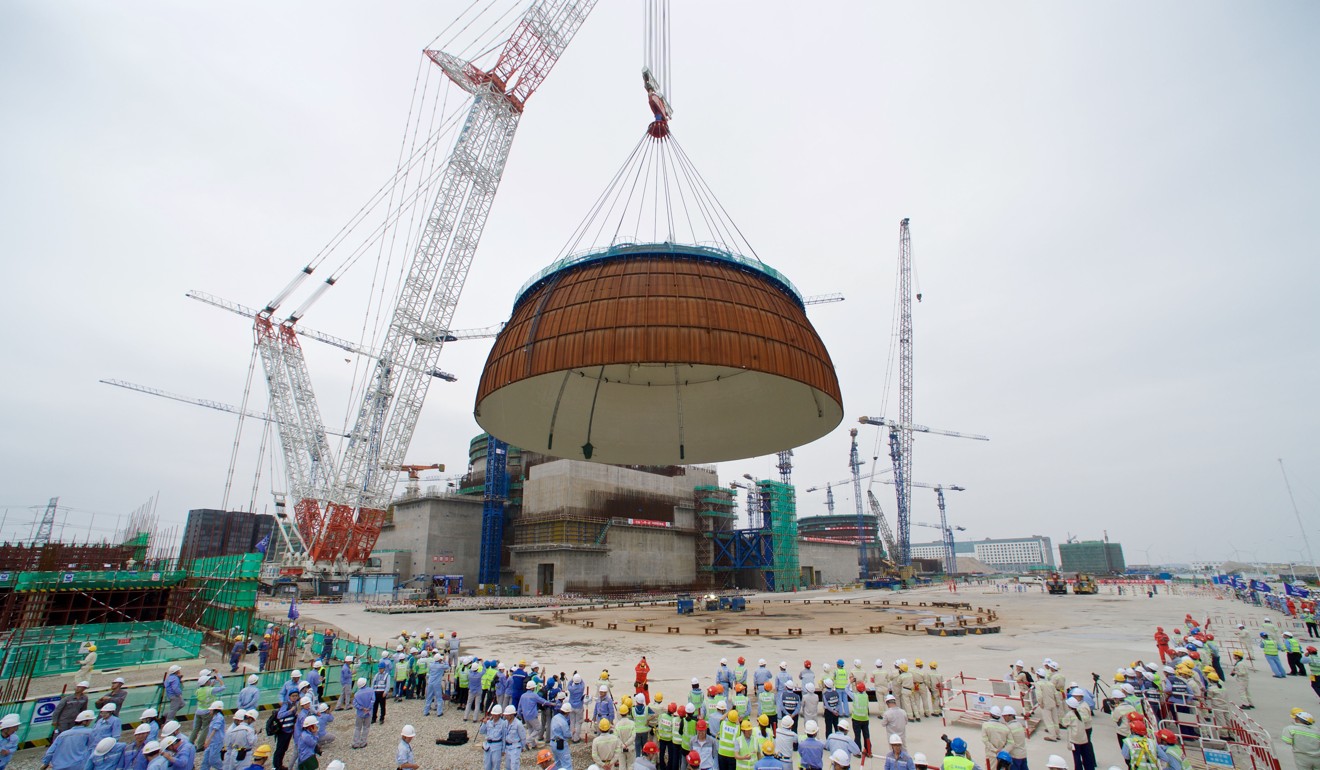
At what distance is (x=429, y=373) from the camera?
67875 mm

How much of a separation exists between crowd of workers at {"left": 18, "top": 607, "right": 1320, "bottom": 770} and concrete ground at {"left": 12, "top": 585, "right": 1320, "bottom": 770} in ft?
2.55

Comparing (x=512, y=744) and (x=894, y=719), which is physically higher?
(x=894, y=719)

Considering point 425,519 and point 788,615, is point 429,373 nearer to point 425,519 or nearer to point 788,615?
point 425,519

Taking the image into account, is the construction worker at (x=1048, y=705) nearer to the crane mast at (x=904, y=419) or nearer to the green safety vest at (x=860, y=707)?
the green safety vest at (x=860, y=707)

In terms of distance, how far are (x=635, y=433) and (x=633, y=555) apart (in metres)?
58.9

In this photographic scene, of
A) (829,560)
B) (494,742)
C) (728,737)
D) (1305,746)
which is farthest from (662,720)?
(829,560)

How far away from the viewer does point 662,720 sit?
43.2ft

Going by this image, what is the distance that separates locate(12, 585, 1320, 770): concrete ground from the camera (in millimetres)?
14898

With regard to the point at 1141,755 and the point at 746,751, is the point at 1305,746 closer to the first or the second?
the point at 1141,755

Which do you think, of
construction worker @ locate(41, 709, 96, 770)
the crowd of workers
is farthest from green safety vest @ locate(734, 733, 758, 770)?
construction worker @ locate(41, 709, 96, 770)

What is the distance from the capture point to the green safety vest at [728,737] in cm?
1197

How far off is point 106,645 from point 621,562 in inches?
2139

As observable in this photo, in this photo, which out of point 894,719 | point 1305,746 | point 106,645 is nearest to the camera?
point 1305,746

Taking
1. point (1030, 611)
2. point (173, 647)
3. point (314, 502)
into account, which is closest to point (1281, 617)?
point (1030, 611)
